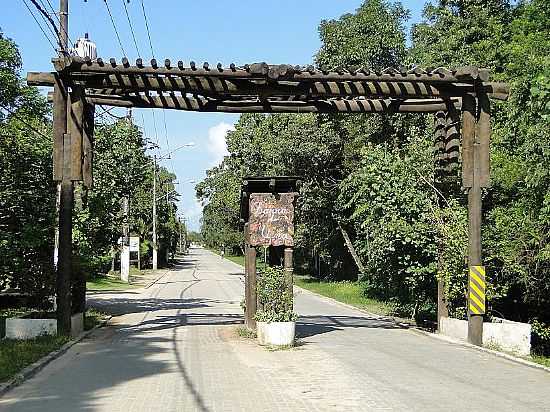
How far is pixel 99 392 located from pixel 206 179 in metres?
72.7

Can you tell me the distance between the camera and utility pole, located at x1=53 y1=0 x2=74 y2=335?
52.5 feet

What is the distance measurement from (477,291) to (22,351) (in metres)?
9.35

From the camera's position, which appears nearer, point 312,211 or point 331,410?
point 331,410

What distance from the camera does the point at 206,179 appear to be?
82.2 meters

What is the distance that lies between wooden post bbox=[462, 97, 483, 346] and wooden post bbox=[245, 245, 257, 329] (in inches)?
194

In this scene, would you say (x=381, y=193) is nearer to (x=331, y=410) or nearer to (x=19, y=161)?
(x=19, y=161)

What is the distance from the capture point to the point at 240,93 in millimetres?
16297

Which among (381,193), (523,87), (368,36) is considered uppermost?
(368,36)

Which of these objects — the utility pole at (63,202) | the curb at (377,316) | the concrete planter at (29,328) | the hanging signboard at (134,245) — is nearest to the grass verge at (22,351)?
the concrete planter at (29,328)

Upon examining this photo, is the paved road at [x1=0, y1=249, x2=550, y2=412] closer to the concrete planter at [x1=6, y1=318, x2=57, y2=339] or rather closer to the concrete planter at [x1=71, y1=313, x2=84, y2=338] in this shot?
the concrete planter at [x1=71, y1=313, x2=84, y2=338]

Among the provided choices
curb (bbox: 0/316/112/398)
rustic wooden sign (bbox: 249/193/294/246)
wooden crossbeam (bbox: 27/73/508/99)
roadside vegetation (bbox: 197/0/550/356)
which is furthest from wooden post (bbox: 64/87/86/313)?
roadside vegetation (bbox: 197/0/550/356)

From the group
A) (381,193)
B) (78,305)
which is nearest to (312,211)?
(381,193)

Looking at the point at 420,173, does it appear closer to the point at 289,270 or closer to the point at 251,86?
the point at 289,270

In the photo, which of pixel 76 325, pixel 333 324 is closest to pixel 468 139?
pixel 333 324
